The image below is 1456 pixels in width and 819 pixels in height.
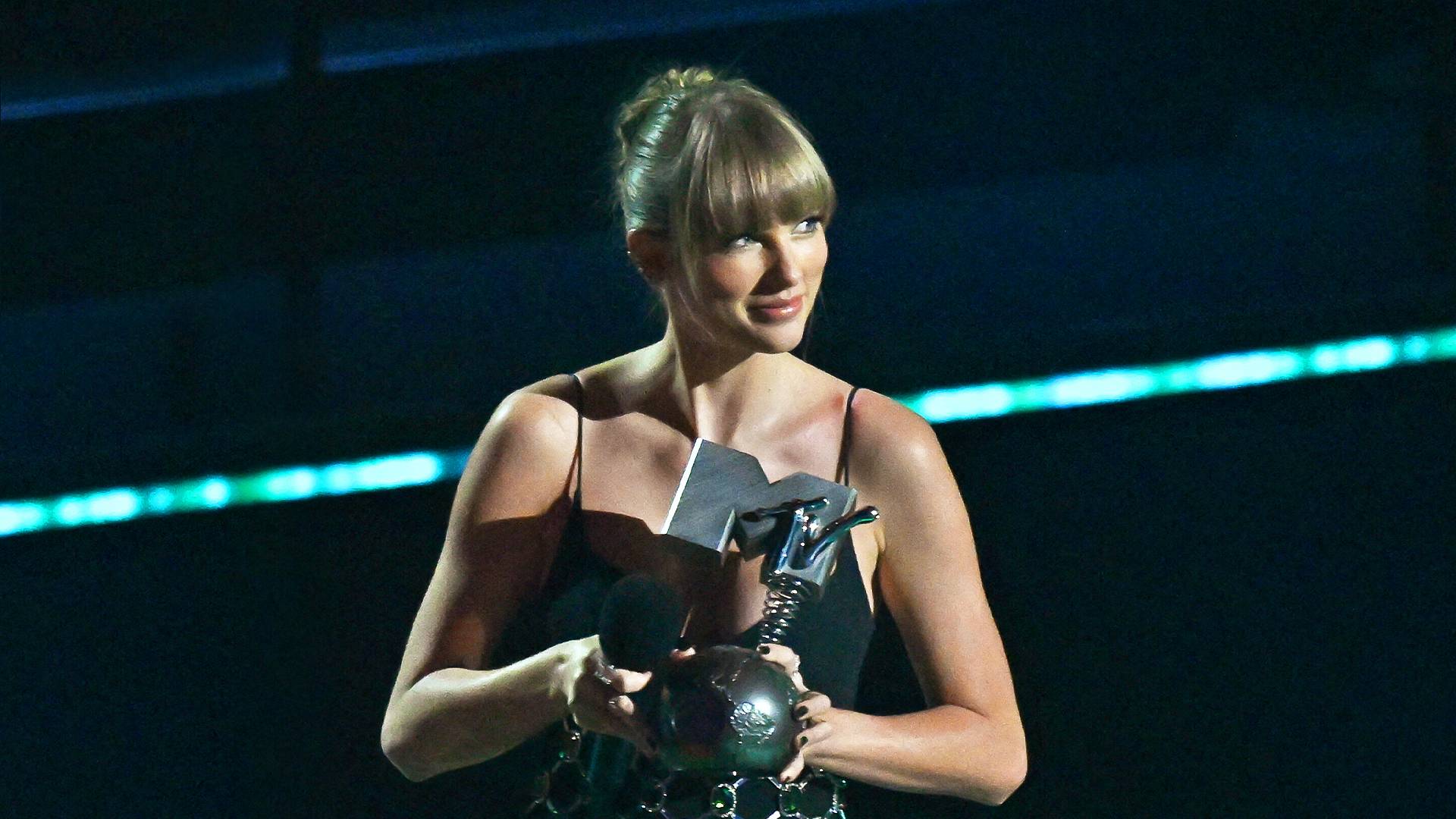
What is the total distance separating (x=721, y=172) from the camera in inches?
50.1

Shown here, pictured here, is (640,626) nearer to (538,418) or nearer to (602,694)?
(602,694)

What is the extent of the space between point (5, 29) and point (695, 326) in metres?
1.15

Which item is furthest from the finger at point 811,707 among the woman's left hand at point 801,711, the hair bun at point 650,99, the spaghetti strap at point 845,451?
the hair bun at point 650,99

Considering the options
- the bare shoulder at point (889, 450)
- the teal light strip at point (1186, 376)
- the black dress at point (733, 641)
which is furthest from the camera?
the teal light strip at point (1186, 376)

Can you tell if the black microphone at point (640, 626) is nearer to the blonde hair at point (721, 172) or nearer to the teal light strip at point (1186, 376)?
the blonde hair at point (721, 172)

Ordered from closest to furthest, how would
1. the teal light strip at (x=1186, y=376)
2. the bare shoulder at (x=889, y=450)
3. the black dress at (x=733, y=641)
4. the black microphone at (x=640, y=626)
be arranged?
the black microphone at (x=640, y=626) < the black dress at (x=733, y=641) < the bare shoulder at (x=889, y=450) < the teal light strip at (x=1186, y=376)

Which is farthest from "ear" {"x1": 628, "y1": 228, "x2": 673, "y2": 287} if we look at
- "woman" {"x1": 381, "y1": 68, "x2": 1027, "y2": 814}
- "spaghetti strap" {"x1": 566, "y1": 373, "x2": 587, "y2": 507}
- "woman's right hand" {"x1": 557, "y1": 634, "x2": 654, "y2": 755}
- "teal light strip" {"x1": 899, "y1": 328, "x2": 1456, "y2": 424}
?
"teal light strip" {"x1": 899, "y1": 328, "x2": 1456, "y2": 424}

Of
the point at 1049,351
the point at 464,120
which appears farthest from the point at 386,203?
the point at 1049,351

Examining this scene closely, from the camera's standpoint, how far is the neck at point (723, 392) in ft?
4.55

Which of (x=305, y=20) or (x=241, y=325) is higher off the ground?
(x=305, y=20)

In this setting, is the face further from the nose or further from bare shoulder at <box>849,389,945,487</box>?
bare shoulder at <box>849,389,945,487</box>

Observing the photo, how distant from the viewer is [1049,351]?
6.10 ft

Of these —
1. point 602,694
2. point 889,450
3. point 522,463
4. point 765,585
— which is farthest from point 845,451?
point 602,694

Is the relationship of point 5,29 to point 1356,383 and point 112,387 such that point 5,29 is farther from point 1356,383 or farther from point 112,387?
point 1356,383
